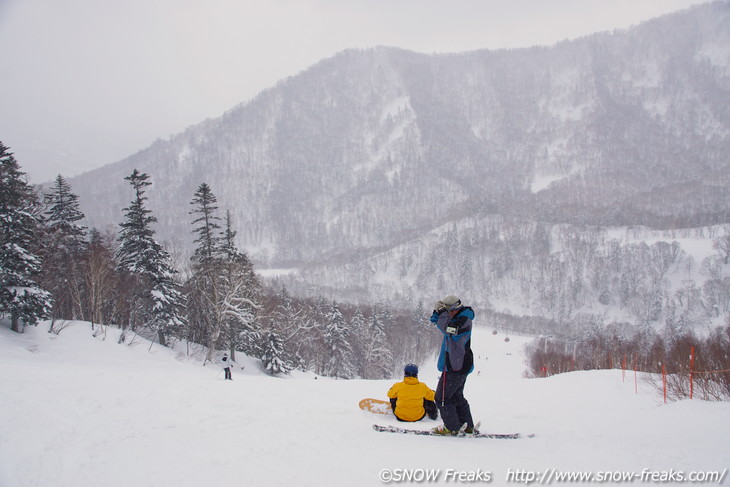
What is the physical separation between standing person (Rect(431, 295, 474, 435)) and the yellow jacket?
724 millimetres

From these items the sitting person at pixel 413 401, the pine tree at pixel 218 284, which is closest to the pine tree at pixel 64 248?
the pine tree at pixel 218 284

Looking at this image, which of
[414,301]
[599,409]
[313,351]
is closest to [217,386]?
[599,409]

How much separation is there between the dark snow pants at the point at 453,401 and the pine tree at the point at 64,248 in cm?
3142

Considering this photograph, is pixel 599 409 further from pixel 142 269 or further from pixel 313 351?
pixel 313 351

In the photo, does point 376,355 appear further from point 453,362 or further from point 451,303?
point 451,303

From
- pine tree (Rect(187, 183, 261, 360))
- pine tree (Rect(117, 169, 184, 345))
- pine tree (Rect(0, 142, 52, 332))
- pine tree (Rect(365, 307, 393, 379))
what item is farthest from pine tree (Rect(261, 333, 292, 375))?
pine tree (Rect(365, 307, 393, 379))

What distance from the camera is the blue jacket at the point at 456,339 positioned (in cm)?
633

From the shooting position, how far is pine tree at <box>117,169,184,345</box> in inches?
1102

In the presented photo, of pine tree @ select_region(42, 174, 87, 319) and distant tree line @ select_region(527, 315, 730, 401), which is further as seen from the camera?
pine tree @ select_region(42, 174, 87, 319)

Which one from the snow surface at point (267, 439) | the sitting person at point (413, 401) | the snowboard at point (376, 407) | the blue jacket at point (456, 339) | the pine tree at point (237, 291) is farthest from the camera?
the pine tree at point (237, 291)

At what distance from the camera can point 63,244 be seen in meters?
31.6

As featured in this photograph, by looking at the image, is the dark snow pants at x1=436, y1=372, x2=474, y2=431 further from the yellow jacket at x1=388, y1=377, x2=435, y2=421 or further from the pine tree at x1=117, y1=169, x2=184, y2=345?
the pine tree at x1=117, y1=169, x2=184, y2=345

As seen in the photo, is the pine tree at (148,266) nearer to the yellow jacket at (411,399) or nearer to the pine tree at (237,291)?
the pine tree at (237,291)

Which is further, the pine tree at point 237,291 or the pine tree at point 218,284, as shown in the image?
the pine tree at point 218,284
